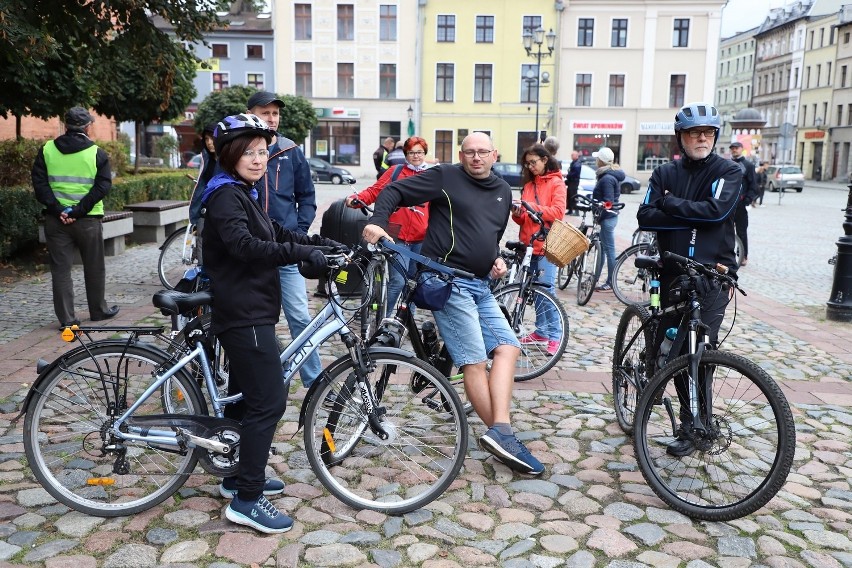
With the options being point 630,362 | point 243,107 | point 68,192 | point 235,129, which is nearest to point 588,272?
point 630,362

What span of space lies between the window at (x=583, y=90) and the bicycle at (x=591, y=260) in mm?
41120

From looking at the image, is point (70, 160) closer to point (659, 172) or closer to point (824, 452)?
point (659, 172)

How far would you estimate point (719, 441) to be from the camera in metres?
3.88

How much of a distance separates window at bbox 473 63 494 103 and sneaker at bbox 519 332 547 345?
44735mm

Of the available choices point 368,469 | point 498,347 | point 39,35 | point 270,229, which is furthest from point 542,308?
point 39,35

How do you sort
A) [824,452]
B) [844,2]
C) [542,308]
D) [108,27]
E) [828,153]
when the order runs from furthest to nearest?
[844,2], [828,153], [108,27], [542,308], [824,452]

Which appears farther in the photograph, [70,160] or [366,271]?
[70,160]

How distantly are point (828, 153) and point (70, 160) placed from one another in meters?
68.4

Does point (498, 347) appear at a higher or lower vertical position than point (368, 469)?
higher

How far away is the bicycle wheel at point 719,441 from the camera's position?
357 centimetres

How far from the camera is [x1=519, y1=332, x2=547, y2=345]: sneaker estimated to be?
240 inches

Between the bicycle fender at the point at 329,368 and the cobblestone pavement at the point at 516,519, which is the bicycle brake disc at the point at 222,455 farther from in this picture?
the bicycle fender at the point at 329,368

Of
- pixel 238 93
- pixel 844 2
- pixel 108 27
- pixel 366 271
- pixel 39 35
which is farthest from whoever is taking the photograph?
pixel 844 2

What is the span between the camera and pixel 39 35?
18.5 ft
